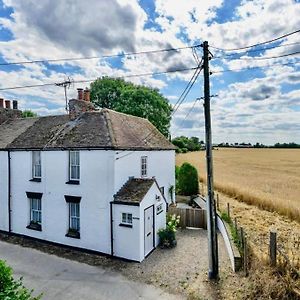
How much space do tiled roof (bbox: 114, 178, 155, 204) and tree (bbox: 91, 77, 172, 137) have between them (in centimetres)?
2463

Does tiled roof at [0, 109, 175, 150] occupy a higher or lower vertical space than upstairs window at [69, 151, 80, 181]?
higher

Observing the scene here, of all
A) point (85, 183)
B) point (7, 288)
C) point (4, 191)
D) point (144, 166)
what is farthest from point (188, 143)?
point (7, 288)

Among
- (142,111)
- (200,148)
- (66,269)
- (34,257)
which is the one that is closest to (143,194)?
(66,269)

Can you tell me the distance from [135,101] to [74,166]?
2543 cm

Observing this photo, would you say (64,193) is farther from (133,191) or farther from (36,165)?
(133,191)

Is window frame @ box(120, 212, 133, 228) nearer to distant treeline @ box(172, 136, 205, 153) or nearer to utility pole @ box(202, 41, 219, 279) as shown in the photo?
utility pole @ box(202, 41, 219, 279)

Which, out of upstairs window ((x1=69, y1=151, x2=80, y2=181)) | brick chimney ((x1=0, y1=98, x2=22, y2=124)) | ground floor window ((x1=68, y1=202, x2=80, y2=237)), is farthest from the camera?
brick chimney ((x1=0, y1=98, x2=22, y2=124))

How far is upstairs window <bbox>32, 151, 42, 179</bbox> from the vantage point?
63.6ft

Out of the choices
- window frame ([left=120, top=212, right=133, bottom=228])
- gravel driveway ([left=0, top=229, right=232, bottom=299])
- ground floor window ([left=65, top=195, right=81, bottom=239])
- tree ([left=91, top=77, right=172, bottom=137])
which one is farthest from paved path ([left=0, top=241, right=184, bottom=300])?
tree ([left=91, top=77, right=172, bottom=137])

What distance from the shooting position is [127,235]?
610 inches

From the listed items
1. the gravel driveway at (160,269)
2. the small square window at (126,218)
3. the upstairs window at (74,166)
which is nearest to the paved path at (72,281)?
the gravel driveway at (160,269)

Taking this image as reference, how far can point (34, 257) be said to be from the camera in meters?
16.2

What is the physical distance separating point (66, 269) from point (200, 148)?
102m

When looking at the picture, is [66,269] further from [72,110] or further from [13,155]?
[72,110]
